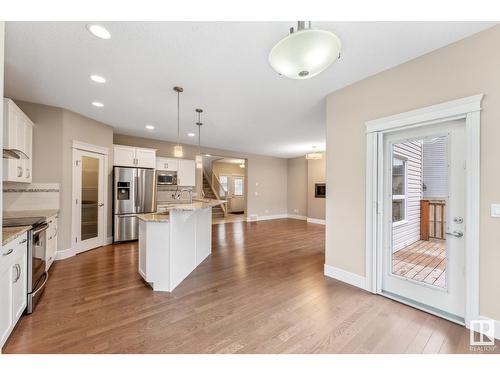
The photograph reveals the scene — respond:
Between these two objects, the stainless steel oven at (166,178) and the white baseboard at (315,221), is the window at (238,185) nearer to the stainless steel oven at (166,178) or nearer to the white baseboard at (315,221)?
the white baseboard at (315,221)

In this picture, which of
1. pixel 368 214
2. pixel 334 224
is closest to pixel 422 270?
pixel 368 214

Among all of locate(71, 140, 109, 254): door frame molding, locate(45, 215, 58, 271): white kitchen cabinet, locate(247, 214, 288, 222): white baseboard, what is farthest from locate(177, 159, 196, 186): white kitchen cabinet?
locate(45, 215, 58, 271): white kitchen cabinet

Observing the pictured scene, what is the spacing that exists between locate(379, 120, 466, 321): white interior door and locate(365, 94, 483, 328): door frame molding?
0.09 meters

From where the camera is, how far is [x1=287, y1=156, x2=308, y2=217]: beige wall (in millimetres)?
9000

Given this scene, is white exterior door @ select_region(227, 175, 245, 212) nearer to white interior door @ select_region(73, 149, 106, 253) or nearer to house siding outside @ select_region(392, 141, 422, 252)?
white interior door @ select_region(73, 149, 106, 253)

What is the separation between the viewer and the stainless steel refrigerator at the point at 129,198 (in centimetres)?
483

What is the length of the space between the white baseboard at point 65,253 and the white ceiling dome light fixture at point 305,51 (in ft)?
15.7

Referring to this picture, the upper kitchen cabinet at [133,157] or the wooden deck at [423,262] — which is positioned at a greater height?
the upper kitchen cabinet at [133,157]

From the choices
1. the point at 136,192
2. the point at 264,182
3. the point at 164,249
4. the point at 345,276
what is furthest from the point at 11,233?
the point at 264,182

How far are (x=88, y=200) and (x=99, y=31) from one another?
360 centimetres

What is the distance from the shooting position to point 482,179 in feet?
6.24

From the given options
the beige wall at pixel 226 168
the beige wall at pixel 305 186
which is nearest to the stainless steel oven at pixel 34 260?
the beige wall at pixel 305 186

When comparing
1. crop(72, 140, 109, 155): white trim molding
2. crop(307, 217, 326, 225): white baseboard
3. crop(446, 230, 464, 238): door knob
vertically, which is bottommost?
crop(307, 217, 326, 225): white baseboard

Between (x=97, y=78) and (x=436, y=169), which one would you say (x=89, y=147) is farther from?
(x=436, y=169)
